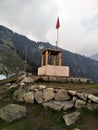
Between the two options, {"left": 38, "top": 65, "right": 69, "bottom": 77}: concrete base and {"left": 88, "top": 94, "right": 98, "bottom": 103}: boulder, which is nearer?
{"left": 88, "top": 94, "right": 98, "bottom": 103}: boulder

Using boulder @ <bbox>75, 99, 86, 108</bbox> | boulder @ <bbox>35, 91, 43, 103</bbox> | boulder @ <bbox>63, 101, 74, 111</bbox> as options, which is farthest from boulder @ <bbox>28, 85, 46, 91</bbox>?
boulder @ <bbox>75, 99, 86, 108</bbox>

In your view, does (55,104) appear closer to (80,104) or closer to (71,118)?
(80,104)

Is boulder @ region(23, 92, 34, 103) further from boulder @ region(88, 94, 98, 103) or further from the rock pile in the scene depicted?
boulder @ region(88, 94, 98, 103)

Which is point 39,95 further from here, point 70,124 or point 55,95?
point 70,124

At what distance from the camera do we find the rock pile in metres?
19.5

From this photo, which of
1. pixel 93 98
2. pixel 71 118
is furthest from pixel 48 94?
pixel 93 98

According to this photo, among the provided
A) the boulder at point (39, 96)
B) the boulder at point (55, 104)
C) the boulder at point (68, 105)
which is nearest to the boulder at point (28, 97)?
the boulder at point (39, 96)

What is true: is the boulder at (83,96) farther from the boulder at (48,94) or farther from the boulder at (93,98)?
the boulder at (48,94)

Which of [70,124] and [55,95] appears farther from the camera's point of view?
[55,95]

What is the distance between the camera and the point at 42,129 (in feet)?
59.0

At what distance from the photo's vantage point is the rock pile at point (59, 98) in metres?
19.5

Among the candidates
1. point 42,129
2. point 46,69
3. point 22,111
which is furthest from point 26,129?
point 46,69

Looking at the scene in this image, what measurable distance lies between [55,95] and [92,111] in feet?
11.7

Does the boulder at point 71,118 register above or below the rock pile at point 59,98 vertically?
below
